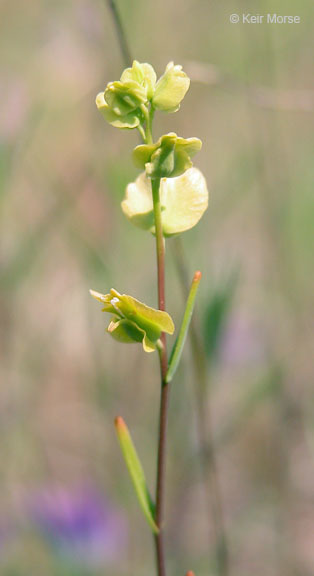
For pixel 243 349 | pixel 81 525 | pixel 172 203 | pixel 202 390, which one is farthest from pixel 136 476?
pixel 243 349

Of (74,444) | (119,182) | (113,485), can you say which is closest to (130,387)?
(74,444)

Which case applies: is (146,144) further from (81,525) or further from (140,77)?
(81,525)

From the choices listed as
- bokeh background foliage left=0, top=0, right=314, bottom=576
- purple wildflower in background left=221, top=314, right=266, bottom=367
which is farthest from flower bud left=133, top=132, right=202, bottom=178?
purple wildflower in background left=221, top=314, right=266, bottom=367

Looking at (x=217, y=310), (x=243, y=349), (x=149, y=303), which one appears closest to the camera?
(x=217, y=310)

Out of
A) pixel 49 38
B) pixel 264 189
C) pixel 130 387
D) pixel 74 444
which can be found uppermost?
pixel 49 38

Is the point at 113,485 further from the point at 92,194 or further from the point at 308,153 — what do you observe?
the point at 308,153
